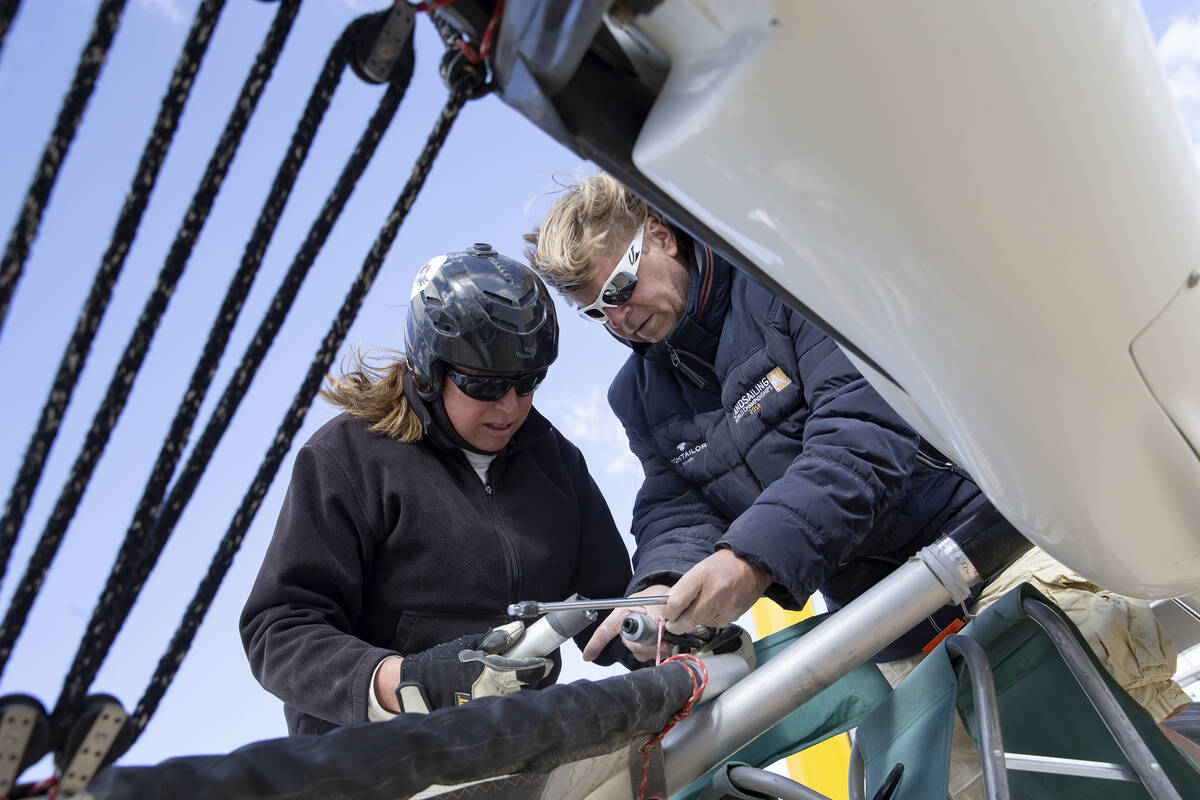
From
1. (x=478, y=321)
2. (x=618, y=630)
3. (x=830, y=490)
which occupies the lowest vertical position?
(x=618, y=630)

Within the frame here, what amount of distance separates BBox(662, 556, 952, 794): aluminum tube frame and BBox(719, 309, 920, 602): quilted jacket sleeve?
0.15m

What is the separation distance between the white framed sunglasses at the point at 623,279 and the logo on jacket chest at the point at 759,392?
39 centimetres

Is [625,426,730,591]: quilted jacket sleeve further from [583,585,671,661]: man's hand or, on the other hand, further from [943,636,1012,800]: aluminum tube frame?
[943,636,1012,800]: aluminum tube frame

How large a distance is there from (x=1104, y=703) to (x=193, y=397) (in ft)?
4.67

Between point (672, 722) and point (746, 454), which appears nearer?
point (672, 722)

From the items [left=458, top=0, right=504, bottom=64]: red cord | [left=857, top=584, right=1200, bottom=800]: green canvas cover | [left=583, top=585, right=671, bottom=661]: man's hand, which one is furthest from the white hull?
[left=583, top=585, right=671, bottom=661]: man's hand

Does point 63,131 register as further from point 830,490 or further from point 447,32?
point 830,490

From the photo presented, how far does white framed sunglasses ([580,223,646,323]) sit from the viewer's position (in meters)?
2.41

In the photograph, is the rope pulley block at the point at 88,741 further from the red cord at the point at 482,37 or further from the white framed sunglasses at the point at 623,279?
the white framed sunglasses at the point at 623,279

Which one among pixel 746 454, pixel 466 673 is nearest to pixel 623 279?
pixel 746 454

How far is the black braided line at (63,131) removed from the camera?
65 centimetres

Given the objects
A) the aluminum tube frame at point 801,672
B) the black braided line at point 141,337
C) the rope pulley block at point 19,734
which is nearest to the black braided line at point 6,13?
the black braided line at point 141,337

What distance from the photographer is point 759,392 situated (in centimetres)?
Result: 225

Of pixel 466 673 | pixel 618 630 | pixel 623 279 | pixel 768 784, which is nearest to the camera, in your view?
pixel 768 784
